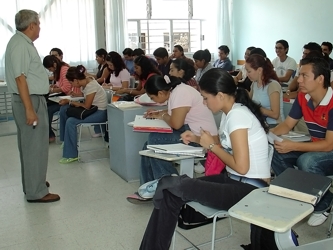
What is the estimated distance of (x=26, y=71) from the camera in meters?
2.79

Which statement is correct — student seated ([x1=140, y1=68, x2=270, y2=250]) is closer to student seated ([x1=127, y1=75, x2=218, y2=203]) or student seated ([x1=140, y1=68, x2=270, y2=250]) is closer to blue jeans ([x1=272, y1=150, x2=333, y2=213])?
blue jeans ([x1=272, y1=150, x2=333, y2=213])

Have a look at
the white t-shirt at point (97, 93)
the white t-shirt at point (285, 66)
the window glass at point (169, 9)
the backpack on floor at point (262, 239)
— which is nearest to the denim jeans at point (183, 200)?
the backpack on floor at point (262, 239)

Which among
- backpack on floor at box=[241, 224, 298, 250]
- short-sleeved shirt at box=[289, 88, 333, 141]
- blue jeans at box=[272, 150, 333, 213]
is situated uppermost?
short-sleeved shirt at box=[289, 88, 333, 141]

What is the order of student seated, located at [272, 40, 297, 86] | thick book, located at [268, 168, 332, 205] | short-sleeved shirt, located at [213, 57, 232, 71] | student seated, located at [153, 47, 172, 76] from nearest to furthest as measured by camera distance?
1. thick book, located at [268, 168, 332, 205]
2. student seated, located at [272, 40, 297, 86]
3. student seated, located at [153, 47, 172, 76]
4. short-sleeved shirt, located at [213, 57, 232, 71]

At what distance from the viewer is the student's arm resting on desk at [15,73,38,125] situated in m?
2.75

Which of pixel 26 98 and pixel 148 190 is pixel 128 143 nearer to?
pixel 148 190

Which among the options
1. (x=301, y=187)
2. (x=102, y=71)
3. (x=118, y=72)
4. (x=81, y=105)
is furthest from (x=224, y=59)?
(x=301, y=187)

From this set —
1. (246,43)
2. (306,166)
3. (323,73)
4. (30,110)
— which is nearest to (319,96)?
(323,73)

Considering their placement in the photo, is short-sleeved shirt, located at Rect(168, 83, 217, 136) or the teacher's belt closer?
the teacher's belt

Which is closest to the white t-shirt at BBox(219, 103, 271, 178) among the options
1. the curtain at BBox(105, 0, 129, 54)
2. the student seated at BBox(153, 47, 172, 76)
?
the student seated at BBox(153, 47, 172, 76)

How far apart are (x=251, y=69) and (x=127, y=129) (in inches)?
46.6

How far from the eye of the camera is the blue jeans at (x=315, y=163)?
2.37 m

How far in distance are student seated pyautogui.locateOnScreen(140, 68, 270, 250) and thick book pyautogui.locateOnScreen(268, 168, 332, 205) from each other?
0.28m

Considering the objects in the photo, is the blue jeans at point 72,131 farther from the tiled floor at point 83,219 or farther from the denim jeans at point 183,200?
the denim jeans at point 183,200
